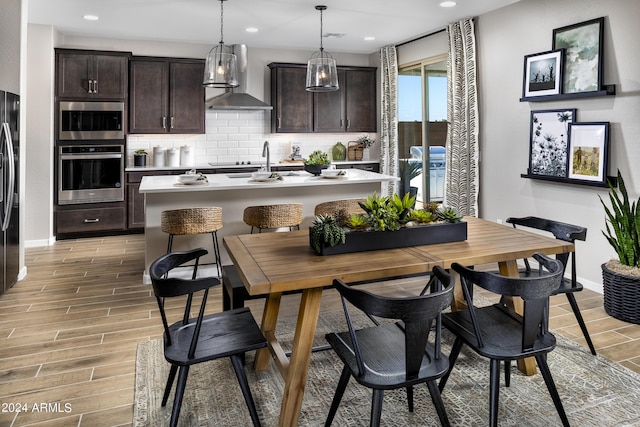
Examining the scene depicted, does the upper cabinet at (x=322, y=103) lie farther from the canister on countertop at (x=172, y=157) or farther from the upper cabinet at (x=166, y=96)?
the canister on countertop at (x=172, y=157)

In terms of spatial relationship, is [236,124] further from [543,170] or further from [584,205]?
[584,205]

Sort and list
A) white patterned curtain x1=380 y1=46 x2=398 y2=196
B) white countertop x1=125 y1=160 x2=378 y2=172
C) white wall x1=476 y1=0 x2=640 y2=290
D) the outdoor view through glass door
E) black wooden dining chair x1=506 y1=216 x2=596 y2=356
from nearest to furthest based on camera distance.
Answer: black wooden dining chair x1=506 y1=216 x2=596 y2=356 < white wall x1=476 y1=0 x2=640 y2=290 < the outdoor view through glass door < white countertop x1=125 y1=160 x2=378 y2=172 < white patterned curtain x1=380 y1=46 x2=398 y2=196

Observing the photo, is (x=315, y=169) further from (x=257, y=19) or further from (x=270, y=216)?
(x=257, y=19)

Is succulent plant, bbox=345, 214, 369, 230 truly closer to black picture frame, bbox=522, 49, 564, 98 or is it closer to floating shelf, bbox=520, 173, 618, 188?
floating shelf, bbox=520, 173, 618, 188

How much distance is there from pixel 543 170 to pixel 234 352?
379 centimetres

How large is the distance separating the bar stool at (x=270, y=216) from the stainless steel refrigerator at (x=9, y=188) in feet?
6.56

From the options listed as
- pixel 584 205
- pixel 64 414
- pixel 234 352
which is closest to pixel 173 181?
pixel 64 414

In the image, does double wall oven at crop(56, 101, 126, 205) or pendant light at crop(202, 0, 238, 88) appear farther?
double wall oven at crop(56, 101, 126, 205)

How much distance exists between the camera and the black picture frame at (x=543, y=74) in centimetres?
446

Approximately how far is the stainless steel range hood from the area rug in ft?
14.7

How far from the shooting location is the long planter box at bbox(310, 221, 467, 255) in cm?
253

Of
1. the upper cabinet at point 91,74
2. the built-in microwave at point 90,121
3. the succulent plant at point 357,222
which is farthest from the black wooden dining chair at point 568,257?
the upper cabinet at point 91,74

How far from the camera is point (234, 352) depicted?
2104mm

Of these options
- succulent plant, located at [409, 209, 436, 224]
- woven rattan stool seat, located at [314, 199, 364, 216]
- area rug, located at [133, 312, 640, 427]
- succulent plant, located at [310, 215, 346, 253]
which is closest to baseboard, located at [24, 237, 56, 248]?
woven rattan stool seat, located at [314, 199, 364, 216]
